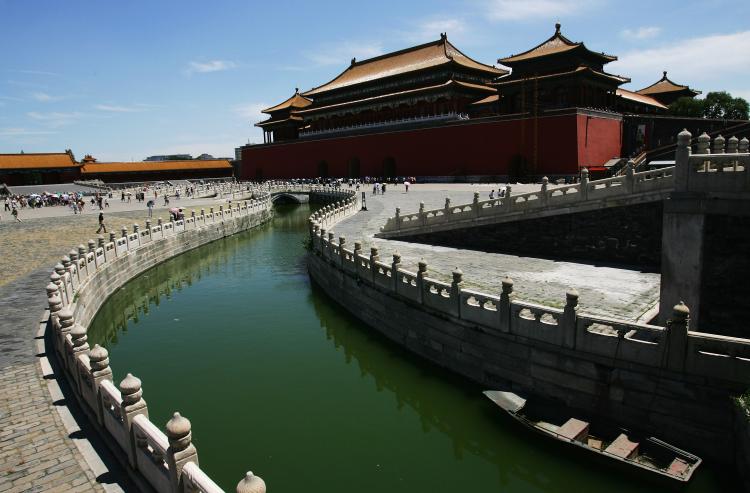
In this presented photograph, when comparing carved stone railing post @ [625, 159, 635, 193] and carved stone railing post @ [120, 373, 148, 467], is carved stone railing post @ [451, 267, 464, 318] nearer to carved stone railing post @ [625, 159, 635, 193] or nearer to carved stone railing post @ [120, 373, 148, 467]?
carved stone railing post @ [120, 373, 148, 467]

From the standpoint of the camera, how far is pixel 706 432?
7906 millimetres

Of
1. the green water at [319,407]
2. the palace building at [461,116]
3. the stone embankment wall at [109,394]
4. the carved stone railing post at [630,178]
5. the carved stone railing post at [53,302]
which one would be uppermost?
the palace building at [461,116]

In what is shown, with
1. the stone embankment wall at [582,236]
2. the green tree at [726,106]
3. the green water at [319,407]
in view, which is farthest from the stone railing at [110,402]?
the green tree at [726,106]

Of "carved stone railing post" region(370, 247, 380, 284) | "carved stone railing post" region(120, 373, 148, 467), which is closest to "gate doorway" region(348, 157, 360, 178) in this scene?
"carved stone railing post" region(370, 247, 380, 284)

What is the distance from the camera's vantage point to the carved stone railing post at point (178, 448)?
5180 mm

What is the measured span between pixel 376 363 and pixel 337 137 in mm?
41530

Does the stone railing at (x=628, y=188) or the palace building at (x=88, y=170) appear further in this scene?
the palace building at (x=88, y=170)

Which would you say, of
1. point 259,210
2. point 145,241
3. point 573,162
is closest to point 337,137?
point 259,210

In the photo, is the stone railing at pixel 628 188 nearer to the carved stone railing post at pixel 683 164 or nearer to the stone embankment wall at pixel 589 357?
the carved stone railing post at pixel 683 164

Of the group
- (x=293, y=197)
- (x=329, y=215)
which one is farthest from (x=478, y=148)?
(x=293, y=197)

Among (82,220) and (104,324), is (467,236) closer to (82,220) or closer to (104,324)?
(104,324)

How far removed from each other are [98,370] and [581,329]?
25.4ft

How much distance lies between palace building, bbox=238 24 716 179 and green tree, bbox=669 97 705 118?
42.5 inches

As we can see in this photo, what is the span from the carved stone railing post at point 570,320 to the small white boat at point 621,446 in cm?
134
